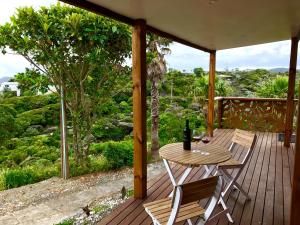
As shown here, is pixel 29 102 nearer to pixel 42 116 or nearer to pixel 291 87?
pixel 42 116

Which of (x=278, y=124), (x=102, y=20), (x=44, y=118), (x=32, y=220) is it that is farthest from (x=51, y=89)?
(x=278, y=124)

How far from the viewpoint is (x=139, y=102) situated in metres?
3.16

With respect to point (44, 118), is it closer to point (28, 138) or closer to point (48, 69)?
point (28, 138)

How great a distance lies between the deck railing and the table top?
4.86 metres

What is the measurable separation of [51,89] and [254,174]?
4.66 metres

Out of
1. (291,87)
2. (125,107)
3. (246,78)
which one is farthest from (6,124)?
(246,78)

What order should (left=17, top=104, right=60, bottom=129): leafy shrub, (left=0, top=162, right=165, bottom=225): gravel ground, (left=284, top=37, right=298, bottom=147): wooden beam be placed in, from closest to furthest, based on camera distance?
1. (left=0, top=162, right=165, bottom=225): gravel ground
2. (left=284, top=37, right=298, bottom=147): wooden beam
3. (left=17, top=104, right=60, bottom=129): leafy shrub

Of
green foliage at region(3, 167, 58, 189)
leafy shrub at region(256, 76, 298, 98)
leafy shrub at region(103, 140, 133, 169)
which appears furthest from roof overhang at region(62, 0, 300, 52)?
green foliage at region(3, 167, 58, 189)

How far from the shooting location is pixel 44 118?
918cm

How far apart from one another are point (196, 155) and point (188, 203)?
101cm

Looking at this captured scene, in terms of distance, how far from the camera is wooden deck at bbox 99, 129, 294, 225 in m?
2.76

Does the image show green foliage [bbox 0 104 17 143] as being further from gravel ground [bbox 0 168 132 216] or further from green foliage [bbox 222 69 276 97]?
green foliage [bbox 222 69 276 97]

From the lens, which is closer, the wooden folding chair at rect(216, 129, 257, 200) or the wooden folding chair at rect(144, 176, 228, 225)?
the wooden folding chair at rect(144, 176, 228, 225)

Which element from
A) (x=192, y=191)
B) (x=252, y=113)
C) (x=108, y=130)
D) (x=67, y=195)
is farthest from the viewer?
(x=108, y=130)
